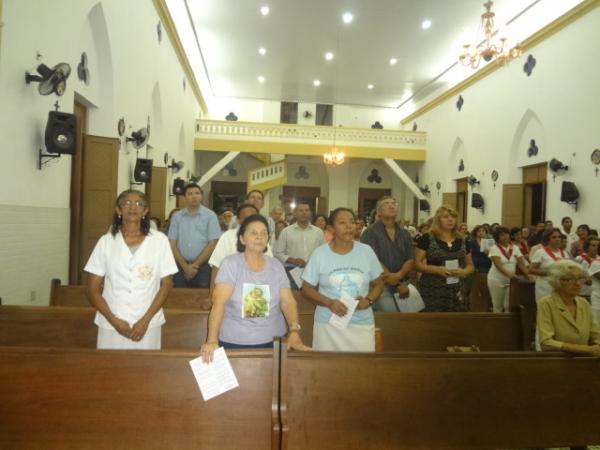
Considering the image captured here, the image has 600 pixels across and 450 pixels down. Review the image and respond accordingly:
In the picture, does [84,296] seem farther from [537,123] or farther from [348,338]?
[537,123]

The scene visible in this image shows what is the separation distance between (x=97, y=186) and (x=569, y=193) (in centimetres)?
806

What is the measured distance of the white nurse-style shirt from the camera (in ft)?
9.11

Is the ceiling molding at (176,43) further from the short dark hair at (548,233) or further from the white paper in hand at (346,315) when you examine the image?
the white paper in hand at (346,315)

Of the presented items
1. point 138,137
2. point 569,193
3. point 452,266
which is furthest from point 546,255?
point 138,137

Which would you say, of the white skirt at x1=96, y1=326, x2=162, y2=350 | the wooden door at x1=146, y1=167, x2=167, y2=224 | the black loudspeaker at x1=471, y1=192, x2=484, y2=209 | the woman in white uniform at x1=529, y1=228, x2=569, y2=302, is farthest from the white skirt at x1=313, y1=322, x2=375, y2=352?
the black loudspeaker at x1=471, y1=192, x2=484, y2=209

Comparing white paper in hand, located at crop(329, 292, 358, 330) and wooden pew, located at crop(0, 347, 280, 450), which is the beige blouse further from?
wooden pew, located at crop(0, 347, 280, 450)

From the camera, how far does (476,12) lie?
10758 mm

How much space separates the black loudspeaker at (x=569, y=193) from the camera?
8.62m

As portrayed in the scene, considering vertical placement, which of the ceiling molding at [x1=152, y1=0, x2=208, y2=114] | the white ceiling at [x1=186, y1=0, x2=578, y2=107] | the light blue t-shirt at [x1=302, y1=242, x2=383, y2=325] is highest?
the white ceiling at [x1=186, y1=0, x2=578, y2=107]

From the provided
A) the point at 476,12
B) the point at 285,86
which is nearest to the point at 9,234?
the point at 476,12

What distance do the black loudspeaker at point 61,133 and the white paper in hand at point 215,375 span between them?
10.4 feet

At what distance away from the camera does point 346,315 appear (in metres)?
2.91

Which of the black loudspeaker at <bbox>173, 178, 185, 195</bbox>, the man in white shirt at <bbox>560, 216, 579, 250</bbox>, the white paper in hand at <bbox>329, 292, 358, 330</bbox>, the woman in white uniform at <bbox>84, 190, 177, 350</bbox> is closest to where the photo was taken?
the woman in white uniform at <bbox>84, 190, 177, 350</bbox>

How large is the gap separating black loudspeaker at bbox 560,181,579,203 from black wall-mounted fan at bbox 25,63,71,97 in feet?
27.5
